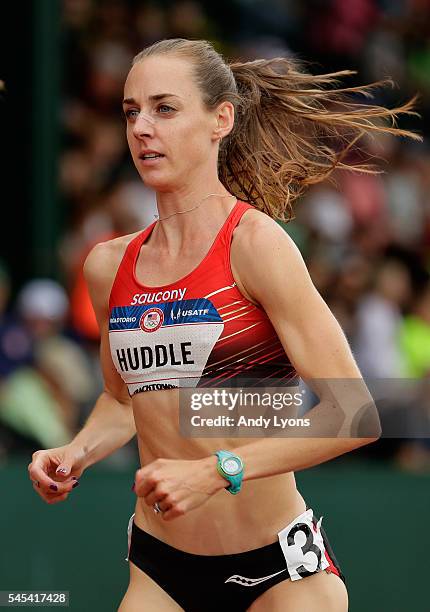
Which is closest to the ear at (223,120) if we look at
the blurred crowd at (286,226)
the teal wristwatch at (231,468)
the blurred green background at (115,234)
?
the teal wristwatch at (231,468)

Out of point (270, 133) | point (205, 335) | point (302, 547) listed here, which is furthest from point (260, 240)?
point (302, 547)

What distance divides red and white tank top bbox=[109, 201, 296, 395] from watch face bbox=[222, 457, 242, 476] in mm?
414

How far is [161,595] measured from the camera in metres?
3.50

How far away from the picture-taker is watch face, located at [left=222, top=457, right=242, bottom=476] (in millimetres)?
3014

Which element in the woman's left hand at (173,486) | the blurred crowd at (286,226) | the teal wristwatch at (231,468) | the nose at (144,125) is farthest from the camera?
the blurred crowd at (286,226)

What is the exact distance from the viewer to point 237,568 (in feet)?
11.3

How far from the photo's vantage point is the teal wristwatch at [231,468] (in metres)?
3.01

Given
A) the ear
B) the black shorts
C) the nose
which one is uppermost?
the nose

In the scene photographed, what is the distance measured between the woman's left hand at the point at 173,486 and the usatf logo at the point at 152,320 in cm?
56

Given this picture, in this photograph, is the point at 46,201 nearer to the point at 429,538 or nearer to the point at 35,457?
the point at 429,538

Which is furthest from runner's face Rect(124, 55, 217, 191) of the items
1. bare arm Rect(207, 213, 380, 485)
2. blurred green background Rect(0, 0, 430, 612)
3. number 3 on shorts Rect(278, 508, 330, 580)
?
blurred green background Rect(0, 0, 430, 612)

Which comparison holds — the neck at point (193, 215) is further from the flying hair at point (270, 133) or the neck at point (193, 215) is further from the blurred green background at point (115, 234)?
the blurred green background at point (115, 234)

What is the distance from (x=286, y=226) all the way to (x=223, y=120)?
5449 millimetres

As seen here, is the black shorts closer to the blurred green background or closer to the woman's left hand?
the woman's left hand
